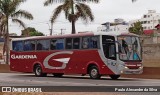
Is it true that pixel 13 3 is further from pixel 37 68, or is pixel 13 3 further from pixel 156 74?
pixel 156 74

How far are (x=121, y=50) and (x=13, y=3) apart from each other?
1978 cm

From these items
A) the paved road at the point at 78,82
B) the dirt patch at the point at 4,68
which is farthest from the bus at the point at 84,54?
the dirt patch at the point at 4,68

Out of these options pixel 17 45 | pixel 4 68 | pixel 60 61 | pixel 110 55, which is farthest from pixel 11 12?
pixel 110 55

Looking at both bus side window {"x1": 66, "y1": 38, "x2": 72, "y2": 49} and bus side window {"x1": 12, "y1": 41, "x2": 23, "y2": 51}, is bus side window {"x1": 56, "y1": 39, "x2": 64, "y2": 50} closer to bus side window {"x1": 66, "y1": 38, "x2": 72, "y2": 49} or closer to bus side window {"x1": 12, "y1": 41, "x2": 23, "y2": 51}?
bus side window {"x1": 66, "y1": 38, "x2": 72, "y2": 49}

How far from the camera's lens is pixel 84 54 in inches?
1110

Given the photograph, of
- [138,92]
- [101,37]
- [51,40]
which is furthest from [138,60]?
[138,92]

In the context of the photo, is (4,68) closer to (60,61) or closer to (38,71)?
(38,71)

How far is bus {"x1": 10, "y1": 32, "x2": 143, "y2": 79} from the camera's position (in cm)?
2683

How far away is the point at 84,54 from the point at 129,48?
301 cm

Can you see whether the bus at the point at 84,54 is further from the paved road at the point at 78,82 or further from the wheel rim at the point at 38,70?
the paved road at the point at 78,82

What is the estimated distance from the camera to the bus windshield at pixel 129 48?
2675 centimetres

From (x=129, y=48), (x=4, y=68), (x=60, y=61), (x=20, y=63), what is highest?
(x=129, y=48)

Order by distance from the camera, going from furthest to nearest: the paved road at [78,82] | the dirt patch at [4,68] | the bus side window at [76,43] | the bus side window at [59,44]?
the dirt patch at [4,68], the bus side window at [59,44], the bus side window at [76,43], the paved road at [78,82]

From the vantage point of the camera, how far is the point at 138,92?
50.7 feet
